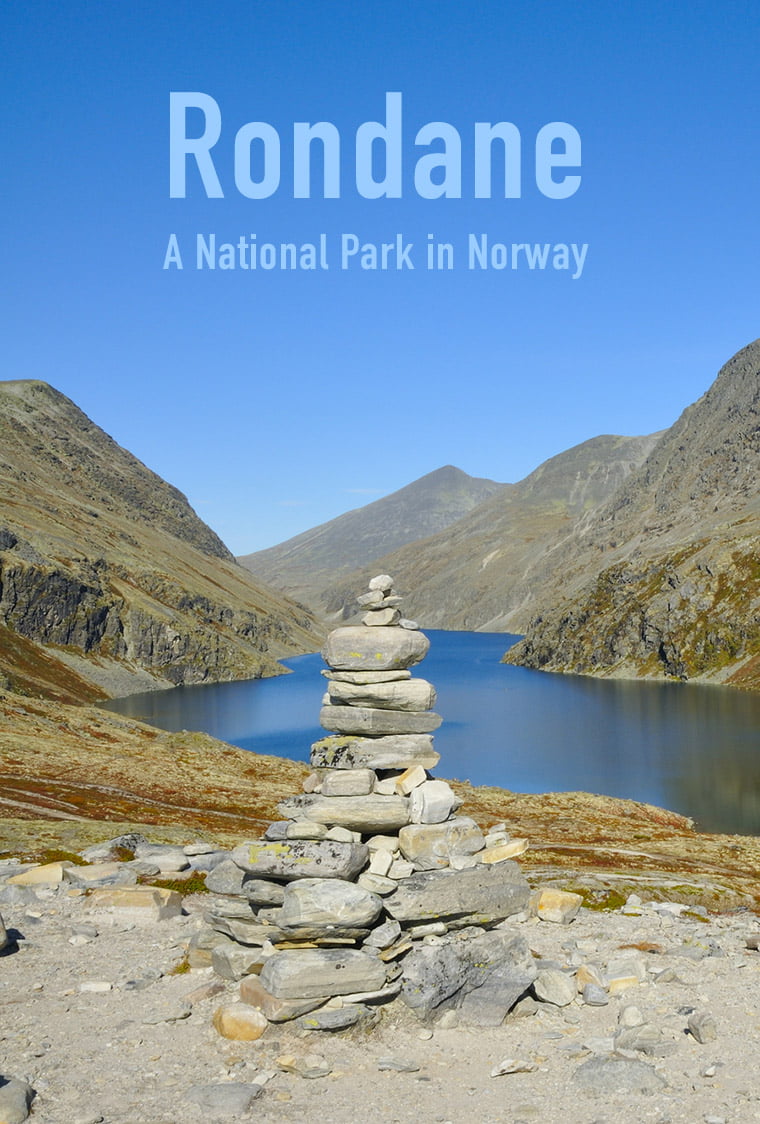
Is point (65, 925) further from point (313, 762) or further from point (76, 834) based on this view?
point (76, 834)

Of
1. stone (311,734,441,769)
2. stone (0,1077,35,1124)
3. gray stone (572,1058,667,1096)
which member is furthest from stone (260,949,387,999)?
stone (0,1077,35,1124)

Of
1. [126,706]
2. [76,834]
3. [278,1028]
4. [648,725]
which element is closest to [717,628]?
[648,725]

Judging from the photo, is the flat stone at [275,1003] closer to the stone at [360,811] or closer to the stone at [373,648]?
the stone at [360,811]

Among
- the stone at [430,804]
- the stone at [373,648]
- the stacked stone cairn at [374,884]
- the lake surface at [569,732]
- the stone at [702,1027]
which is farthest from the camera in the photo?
the lake surface at [569,732]

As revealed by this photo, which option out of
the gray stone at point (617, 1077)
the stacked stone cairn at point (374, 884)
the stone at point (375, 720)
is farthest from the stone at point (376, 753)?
the gray stone at point (617, 1077)

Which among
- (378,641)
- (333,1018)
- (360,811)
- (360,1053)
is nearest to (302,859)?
(360,811)

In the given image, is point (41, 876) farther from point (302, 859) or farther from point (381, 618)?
point (381, 618)
